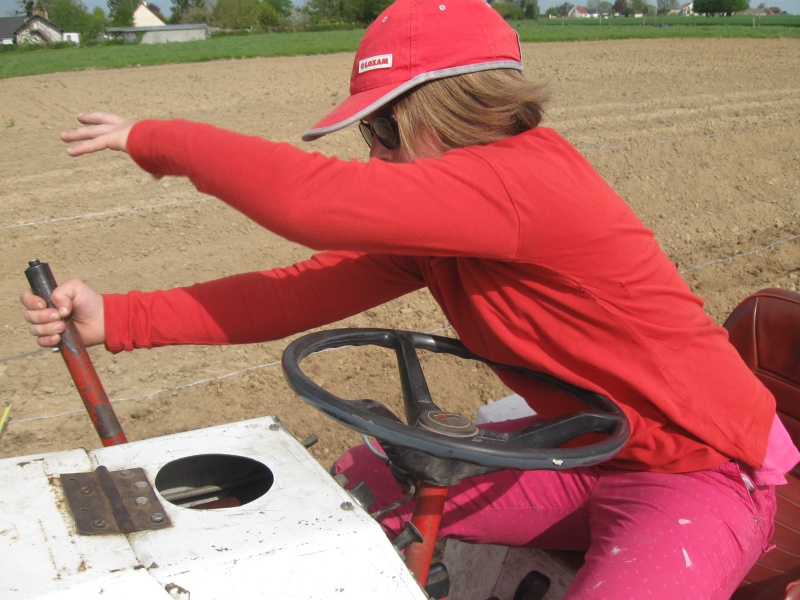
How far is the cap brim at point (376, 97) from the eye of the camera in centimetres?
150

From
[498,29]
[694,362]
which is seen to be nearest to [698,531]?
[694,362]

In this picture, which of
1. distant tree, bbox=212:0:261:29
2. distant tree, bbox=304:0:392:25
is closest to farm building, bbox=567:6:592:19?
distant tree, bbox=212:0:261:29

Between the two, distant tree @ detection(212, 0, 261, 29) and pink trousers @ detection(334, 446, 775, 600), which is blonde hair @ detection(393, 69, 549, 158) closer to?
pink trousers @ detection(334, 446, 775, 600)

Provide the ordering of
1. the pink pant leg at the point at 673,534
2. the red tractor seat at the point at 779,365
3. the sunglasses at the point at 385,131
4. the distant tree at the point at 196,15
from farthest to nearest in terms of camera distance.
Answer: the distant tree at the point at 196,15
the red tractor seat at the point at 779,365
the sunglasses at the point at 385,131
the pink pant leg at the point at 673,534

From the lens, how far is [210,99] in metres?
12.9

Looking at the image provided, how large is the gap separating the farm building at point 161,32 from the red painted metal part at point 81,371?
186 ft

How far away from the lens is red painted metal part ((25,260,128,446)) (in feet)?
5.24

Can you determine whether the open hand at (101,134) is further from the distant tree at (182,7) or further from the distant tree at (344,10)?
the distant tree at (182,7)

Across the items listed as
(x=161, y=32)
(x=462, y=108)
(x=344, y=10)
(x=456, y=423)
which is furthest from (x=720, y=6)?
(x=456, y=423)

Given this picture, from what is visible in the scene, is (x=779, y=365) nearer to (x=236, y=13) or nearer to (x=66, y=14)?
(x=236, y=13)

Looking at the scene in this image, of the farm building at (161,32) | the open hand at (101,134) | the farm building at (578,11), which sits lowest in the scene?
the open hand at (101,134)

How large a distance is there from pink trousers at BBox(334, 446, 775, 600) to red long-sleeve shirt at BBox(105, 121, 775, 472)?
7 cm

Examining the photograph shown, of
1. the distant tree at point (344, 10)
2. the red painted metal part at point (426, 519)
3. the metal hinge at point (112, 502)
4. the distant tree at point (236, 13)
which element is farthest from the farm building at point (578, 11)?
the metal hinge at point (112, 502)

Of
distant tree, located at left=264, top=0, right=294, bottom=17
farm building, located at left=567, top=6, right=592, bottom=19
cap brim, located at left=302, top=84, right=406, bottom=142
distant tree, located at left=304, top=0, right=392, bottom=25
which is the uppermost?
farm building, located at left=567, top=6, right=592, bottom=19
